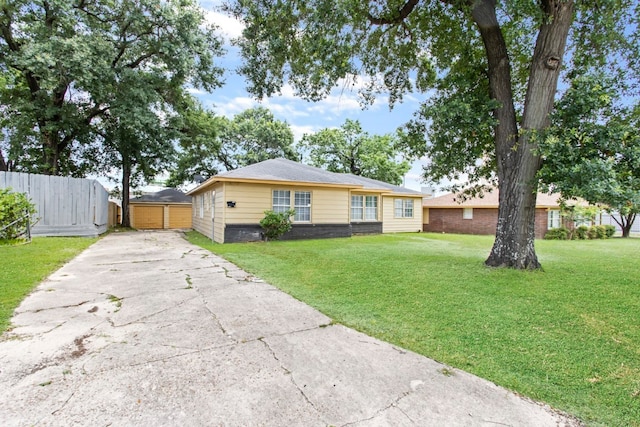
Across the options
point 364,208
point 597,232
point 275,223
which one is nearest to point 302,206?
point 275,223

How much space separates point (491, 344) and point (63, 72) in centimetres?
1732

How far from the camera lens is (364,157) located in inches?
1025

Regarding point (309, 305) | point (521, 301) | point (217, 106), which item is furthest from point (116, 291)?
point (217, 106)

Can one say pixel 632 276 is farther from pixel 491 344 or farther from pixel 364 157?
pixel 364 157

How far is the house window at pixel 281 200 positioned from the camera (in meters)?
12.0

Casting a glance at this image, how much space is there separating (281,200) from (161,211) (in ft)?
50.9

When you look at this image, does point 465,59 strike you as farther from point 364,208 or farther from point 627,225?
point 627,225

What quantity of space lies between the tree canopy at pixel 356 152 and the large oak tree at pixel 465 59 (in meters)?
17.3

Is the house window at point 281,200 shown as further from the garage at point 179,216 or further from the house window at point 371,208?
the garage at point 179,216

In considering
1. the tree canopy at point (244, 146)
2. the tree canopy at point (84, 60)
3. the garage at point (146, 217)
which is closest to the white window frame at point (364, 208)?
the tree canopy at point (84, 60)

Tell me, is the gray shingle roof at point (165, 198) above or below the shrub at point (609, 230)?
above

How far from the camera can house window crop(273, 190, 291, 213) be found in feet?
39.4

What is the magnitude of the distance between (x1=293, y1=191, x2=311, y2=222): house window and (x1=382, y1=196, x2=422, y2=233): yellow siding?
606 cm

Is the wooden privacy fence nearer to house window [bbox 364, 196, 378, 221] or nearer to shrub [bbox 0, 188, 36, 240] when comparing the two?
shrub [bbox 0, 188, 36, 240]
